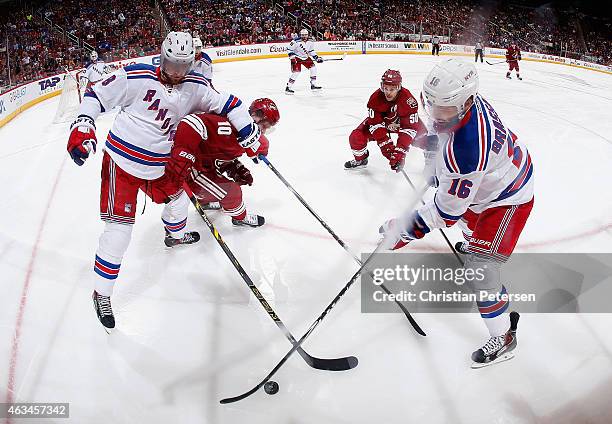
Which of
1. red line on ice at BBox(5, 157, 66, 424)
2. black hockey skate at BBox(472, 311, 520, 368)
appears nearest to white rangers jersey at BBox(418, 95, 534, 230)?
black hockey skate at BBox(472, 311, 520, 368)

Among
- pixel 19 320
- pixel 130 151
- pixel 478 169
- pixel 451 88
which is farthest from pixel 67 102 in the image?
pixel 478 169

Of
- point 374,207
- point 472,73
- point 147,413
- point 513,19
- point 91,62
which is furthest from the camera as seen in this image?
point 513,19

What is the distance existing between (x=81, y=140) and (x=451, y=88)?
178 centimetres

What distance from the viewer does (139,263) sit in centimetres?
332

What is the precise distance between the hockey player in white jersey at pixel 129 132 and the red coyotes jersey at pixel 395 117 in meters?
2.26

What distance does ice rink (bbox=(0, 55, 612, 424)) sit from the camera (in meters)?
2.20

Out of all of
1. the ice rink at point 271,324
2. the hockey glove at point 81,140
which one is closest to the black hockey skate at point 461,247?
the ice rink at point 271,324

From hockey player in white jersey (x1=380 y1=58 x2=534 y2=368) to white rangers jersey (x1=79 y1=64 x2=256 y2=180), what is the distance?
1334 millimetres

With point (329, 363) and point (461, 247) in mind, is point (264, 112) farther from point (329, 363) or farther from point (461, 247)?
point (329, 363)

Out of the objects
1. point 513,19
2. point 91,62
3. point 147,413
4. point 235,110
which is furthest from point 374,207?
point 513,19

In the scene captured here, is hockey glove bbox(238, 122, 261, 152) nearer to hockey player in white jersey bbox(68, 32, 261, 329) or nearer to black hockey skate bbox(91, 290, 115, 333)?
hockey player in white jersey bbox(68, 32, 261, 329)

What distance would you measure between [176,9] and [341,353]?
17029 mm

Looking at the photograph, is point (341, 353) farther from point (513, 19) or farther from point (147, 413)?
point (513, 19)

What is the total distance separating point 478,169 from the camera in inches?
78.1
